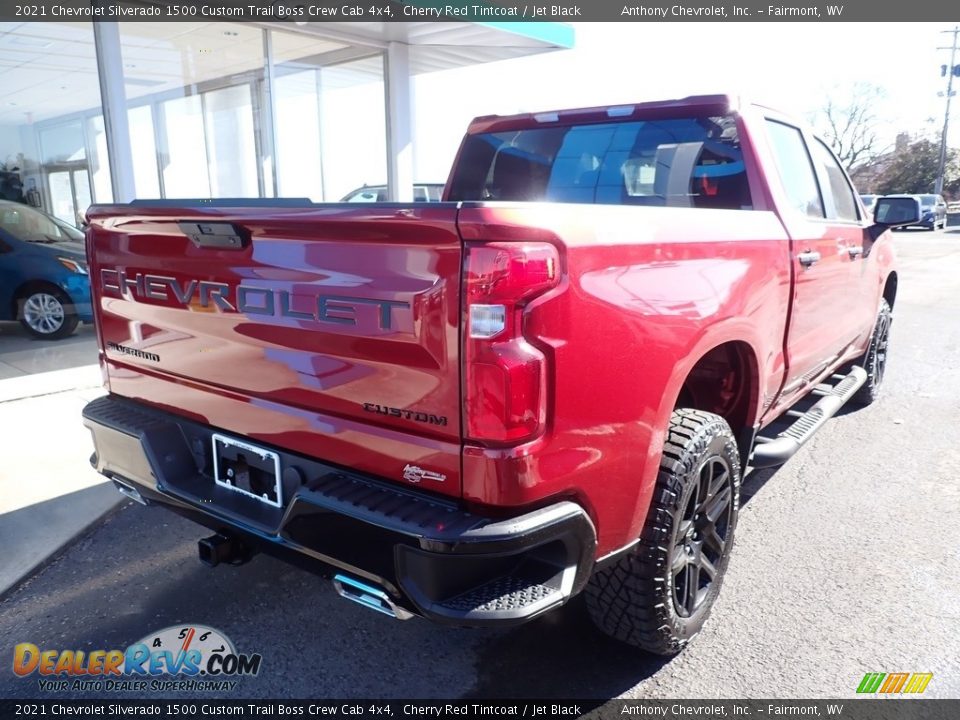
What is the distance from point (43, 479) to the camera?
417 centimetres

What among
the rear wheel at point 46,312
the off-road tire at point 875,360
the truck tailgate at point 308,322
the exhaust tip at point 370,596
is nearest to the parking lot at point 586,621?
the exhaust tip at point 370,596

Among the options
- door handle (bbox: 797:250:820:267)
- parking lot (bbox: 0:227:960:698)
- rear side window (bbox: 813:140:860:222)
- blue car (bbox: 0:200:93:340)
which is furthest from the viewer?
blue car (bbox: 0:200:93:340)

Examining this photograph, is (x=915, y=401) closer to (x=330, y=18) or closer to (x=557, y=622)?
(x=557, y=622)

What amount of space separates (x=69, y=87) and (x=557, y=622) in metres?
8.23

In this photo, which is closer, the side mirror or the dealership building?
the side mirror

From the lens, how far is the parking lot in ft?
8.10

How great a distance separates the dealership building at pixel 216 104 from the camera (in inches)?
303

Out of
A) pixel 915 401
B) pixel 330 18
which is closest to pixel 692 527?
pixel 915 401

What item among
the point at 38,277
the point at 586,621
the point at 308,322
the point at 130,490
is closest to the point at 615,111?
the point at 308,322

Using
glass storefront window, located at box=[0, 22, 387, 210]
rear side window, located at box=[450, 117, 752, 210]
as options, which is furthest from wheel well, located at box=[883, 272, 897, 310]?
glass storefront window, located at box=[0, 22, 387, 210]

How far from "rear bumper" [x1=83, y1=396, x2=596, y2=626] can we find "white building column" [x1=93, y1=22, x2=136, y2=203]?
5813mm

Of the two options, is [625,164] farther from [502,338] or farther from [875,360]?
[875,360]

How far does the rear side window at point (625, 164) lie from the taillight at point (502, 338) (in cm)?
169

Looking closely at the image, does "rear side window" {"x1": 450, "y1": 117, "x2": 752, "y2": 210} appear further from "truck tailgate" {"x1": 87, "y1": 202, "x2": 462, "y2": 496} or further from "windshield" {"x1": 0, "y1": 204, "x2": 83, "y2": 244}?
"windshield" {"x1": 0, "y1": 204, "x2": 83, "y2": 244}
